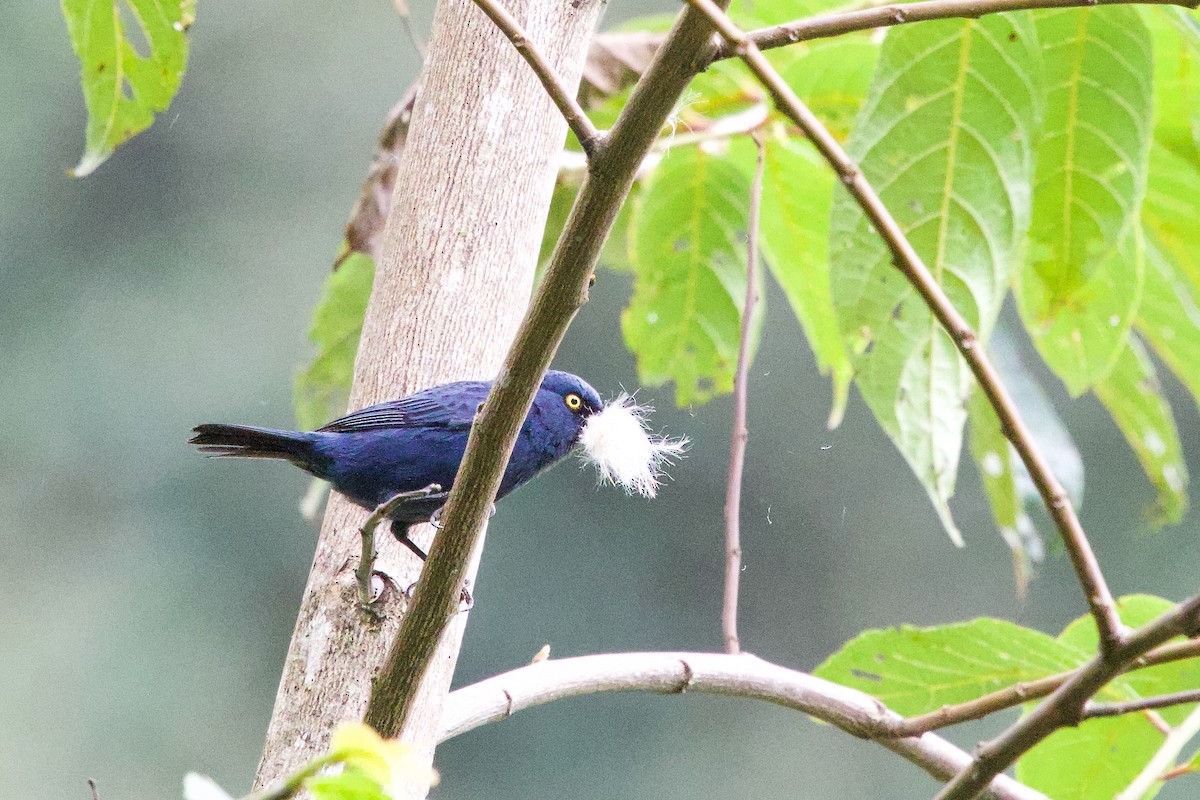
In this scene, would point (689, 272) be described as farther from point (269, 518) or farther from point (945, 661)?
point (269, 518)

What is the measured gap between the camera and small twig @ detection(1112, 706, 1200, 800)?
5.53 feet

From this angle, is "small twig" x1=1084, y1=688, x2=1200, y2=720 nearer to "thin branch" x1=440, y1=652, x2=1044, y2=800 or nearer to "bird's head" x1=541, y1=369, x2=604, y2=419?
"thin branch" x1=440, y1=652, x2=1044, y2=800

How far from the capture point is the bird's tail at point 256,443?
2785mm

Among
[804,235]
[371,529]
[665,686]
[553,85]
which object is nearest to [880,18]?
[553,85]

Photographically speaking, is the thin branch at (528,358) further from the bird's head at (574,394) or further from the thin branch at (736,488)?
the bird's head at (574,394)

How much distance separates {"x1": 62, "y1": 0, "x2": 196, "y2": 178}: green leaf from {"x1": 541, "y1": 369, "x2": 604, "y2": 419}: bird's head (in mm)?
1060

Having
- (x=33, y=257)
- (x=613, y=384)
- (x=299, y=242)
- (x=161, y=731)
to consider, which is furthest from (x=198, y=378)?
(x=613, y=384)

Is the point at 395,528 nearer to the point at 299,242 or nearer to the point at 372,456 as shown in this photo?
the point at 372,456

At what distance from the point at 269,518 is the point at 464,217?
9296 millimetres

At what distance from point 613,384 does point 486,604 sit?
245 cm

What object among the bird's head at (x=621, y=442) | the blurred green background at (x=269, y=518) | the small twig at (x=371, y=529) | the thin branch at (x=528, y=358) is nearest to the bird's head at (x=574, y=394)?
the bird's head at (x=621, y=442)

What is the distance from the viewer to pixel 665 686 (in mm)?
2076

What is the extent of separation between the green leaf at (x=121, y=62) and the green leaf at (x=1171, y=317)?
2.16 metres

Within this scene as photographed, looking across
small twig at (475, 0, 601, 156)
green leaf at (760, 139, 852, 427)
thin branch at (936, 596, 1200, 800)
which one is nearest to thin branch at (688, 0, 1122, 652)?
thin branch at (936, 596, 1200, 800)
